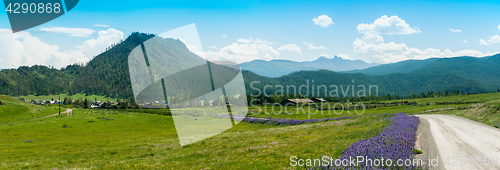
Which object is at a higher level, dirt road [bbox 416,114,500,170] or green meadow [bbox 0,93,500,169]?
dirt road [bbox 416,114,500,170]

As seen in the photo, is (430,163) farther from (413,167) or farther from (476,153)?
Answer: (476,153)

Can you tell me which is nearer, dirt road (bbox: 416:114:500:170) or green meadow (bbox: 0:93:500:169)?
dirt road (bbox: 416:114:500:170)

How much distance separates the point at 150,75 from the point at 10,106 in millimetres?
130756

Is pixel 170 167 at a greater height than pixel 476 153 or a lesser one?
lesser

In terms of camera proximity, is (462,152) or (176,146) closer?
(462,152)

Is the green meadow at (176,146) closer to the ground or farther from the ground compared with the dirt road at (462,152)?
closer to the ground

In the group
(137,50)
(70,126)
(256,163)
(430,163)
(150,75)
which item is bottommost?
(70,126)

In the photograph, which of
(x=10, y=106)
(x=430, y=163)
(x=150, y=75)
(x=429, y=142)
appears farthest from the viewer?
(x=10, y=106)

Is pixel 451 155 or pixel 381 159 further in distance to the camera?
pixel 451 155

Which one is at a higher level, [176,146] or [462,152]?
[462,152]

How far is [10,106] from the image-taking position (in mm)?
97875

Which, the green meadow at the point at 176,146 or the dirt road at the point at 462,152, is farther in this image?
the green meadow at the point at 176,146

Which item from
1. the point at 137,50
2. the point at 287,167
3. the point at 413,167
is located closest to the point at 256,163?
the point at 287,167

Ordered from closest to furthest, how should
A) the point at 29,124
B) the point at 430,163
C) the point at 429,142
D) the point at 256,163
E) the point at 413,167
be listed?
1. the point at 413,167
2. the point at 430,163
3. the point at 256,163
4. the point at 429,142
5. the point at 29,124
